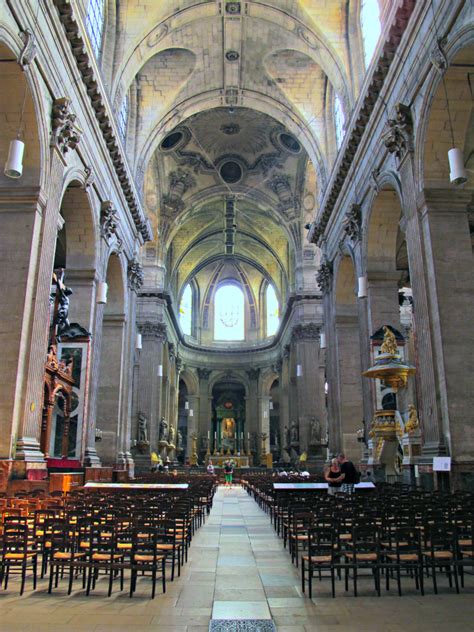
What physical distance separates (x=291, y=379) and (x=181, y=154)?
17.3 meters

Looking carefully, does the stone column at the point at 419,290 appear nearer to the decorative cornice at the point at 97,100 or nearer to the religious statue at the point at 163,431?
the decorative cornice at the point at 97,100

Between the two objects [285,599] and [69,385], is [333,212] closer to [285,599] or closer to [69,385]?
[69,385]

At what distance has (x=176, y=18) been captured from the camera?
22.1 m

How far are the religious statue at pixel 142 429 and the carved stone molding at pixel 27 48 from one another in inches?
978

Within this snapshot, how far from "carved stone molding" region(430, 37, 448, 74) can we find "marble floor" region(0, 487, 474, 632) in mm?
10169

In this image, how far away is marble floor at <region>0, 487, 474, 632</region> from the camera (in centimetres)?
462

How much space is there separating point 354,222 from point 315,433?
59.8 feet

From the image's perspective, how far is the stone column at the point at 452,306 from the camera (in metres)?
11.8

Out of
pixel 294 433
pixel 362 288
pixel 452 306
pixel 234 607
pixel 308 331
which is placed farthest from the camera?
pixel 294 433

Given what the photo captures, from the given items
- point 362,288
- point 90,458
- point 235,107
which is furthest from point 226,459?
point 362,288

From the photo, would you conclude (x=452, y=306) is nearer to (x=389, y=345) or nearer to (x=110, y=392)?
(x=389, y=345)

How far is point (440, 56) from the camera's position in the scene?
39.1ft

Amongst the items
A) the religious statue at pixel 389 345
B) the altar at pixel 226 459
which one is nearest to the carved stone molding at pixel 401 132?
the religious statue at pixel 389 345

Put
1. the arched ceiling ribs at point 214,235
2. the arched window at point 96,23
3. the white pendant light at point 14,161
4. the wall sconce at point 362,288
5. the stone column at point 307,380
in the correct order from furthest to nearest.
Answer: the arched ceiling ribs at point 214,235 → the stone column at point 307,380 → the arched window at point 96,23 → the wall sconce at point 362,288 → the white pendant light at point 14,161
